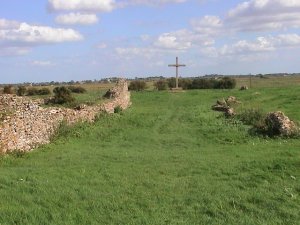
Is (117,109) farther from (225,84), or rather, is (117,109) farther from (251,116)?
(225,84)

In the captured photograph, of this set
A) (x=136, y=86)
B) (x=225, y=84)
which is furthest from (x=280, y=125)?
(x=136, y=86)

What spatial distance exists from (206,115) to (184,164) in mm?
14558

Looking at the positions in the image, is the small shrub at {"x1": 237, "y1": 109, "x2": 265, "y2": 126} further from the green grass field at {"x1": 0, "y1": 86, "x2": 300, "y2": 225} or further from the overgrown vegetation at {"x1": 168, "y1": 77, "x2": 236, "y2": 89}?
the overgrown vegetation at {"x1": 168, "y1": 77, "x2": 236, "y2": 89}

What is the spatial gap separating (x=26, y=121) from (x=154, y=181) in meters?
6.62

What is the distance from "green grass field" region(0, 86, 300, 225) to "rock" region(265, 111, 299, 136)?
0.80m

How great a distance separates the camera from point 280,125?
18.4 meters

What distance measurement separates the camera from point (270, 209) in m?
8.82

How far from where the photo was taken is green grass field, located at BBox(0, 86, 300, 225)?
326 inches

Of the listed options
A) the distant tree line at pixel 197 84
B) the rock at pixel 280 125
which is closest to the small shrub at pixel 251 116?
the rock at pixel 280 125

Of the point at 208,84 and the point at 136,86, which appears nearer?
the point at 136,86

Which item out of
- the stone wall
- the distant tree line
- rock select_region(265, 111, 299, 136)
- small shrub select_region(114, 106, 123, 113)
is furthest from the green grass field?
the distant tree line

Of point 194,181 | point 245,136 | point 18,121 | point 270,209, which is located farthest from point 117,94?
point 270,209

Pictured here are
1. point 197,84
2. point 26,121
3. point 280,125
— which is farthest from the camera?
point 197,84

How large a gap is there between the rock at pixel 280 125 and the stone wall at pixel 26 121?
26.5 ft
